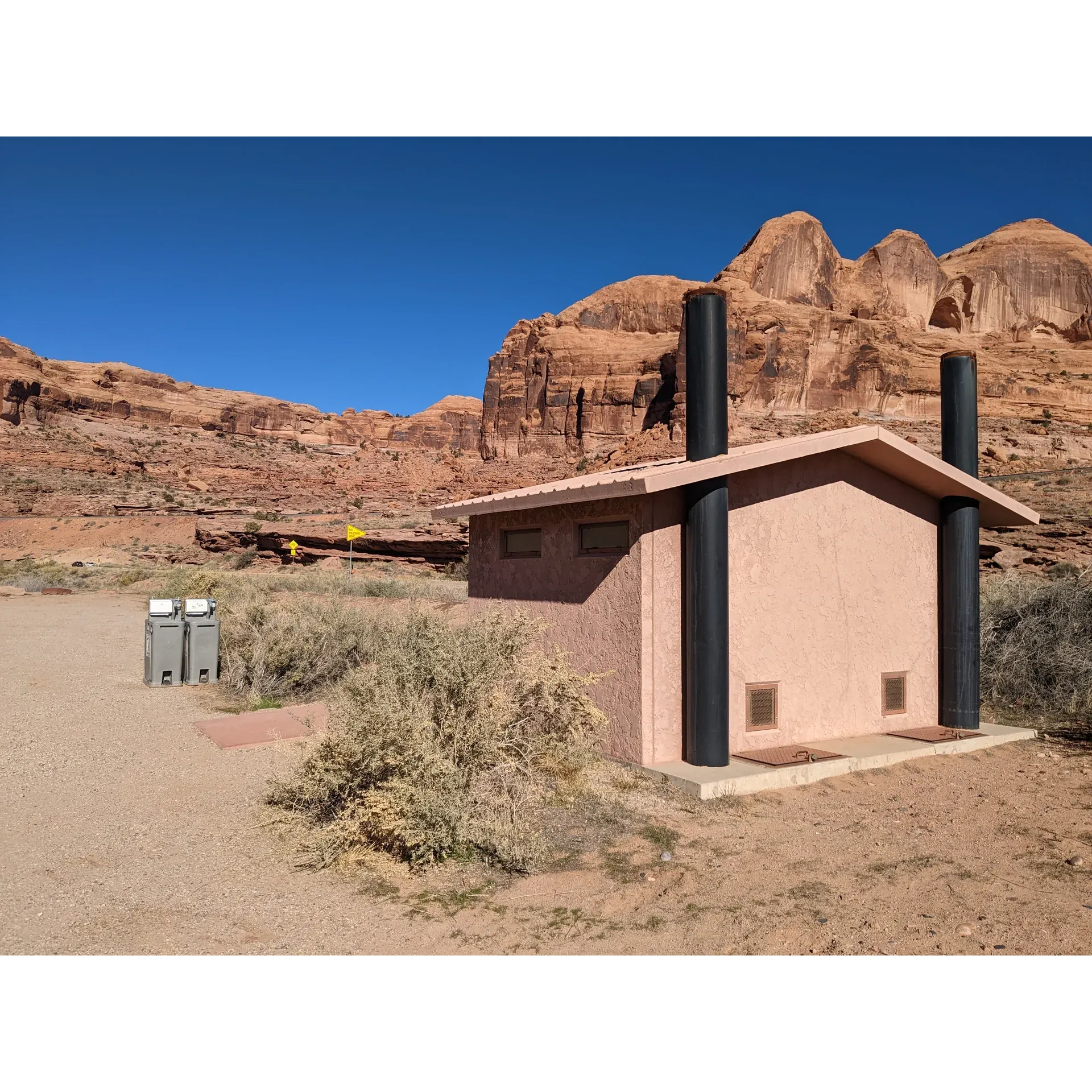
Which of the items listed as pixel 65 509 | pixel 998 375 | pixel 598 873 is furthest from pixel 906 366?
pixel 598 873

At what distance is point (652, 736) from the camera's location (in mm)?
6863

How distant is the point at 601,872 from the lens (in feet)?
15.9

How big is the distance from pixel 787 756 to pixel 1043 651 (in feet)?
18.9

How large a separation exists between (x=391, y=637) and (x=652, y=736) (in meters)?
2.48

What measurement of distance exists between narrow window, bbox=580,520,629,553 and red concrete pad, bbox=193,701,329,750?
2918 mm

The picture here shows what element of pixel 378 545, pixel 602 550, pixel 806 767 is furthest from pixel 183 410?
pixel 806 767

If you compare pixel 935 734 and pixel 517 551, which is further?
pixel 517 551

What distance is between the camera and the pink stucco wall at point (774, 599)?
6.87m

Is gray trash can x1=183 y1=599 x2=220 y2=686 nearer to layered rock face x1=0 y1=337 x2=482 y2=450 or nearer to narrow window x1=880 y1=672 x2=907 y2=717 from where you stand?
narrow window x1=880 y1=672 x2=907 y2=717

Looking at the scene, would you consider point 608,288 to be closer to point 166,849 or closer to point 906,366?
point 906,366

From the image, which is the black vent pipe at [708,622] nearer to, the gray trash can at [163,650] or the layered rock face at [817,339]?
the gray trash can at [163,650]

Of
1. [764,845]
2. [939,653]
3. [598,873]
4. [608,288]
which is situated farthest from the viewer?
[608,288]

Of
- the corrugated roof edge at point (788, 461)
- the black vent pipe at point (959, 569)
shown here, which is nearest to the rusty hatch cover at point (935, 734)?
the black vent pipe at point (959, 569)

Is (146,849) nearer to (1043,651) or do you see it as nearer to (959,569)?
(959,569)
